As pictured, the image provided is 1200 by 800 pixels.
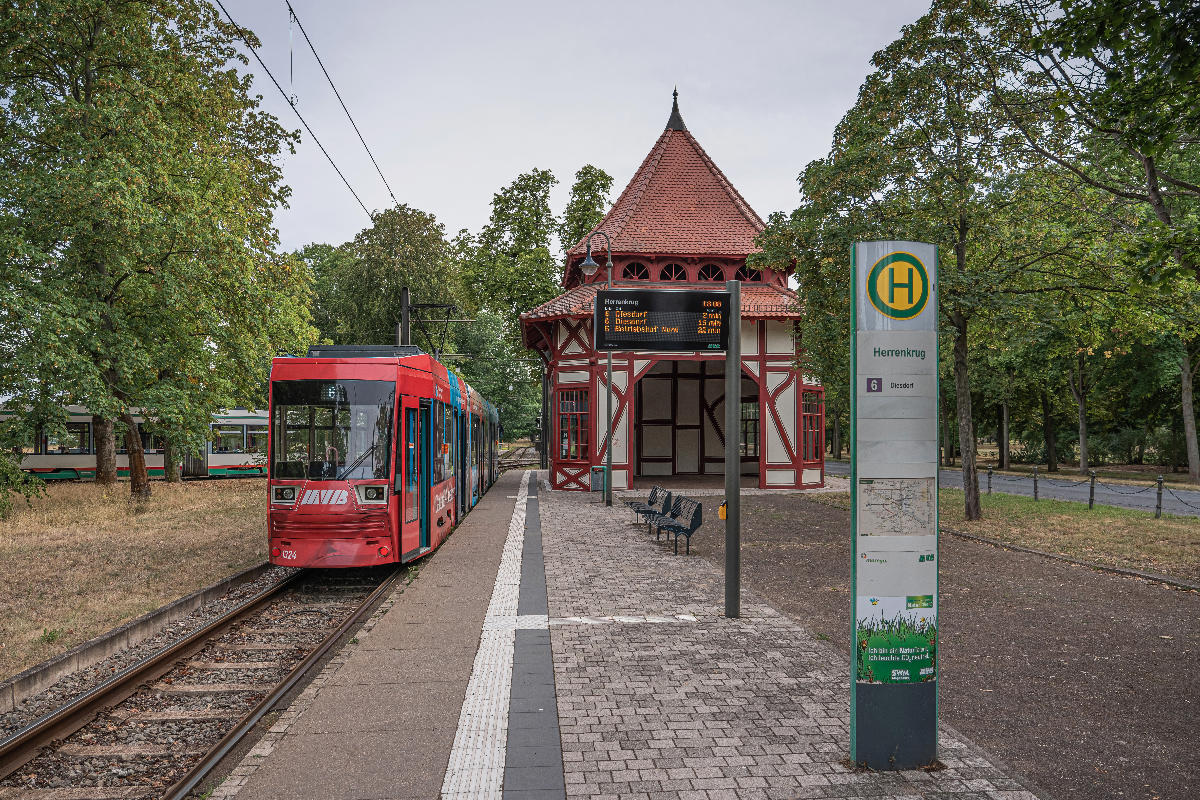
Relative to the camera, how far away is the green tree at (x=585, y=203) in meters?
34.6

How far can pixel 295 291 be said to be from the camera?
78.7ft

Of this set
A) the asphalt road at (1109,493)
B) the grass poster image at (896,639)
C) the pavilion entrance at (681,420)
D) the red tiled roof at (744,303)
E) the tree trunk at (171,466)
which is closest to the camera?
the grass poster image at (896,639)

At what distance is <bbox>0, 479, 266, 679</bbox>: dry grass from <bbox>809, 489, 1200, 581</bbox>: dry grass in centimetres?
1264

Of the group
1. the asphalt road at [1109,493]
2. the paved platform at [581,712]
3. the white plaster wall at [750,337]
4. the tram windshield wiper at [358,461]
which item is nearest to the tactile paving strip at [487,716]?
the paved platform at [581,712]

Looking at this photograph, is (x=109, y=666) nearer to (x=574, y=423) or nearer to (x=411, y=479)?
(x=411, y=479)

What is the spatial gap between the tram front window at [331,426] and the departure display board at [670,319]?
3480 millimetres

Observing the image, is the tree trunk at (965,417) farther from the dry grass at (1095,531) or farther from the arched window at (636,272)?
the arched window at (636,272)

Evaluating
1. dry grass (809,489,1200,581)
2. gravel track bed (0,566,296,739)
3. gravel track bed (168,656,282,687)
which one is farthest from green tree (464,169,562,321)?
gravel track bed (168,656,282,687)

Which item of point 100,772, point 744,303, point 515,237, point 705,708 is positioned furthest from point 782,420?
point 100,772

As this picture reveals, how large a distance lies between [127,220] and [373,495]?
37.0 ft

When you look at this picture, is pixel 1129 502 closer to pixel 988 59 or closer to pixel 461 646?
pixel 988 59

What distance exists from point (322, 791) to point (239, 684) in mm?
2817

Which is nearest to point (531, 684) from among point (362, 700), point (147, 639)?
point (362, 700)

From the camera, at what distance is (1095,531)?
47.6ft
